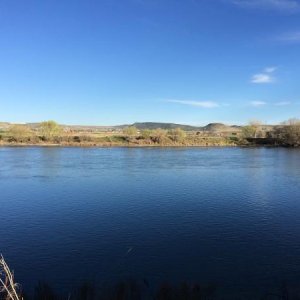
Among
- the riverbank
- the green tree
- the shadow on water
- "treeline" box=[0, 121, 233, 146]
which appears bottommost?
the shadow on water

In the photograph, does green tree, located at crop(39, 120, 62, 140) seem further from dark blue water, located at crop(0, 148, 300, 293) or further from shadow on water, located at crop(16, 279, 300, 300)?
shadow on water, located at crop(16, 279, 300, 300)

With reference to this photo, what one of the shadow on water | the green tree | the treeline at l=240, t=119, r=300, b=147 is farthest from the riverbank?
the shadow on water

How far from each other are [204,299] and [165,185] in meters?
21.3

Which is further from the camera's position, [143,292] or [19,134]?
[19,134]

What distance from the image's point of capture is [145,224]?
63.3 ft

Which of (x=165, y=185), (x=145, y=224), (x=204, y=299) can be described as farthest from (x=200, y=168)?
(x=204, y=299)

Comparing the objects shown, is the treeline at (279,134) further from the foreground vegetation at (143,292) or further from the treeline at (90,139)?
the foreground vegetation at (143,292)

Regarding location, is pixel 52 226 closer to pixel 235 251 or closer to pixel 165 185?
pixel 235 251

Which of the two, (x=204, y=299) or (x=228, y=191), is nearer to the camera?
(x=204, y=299)

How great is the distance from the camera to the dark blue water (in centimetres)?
1326

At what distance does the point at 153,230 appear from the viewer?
1825 centimetres

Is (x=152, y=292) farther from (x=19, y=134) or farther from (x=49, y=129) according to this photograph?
(x=49, y=129)

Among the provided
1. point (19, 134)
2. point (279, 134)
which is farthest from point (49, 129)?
point (279, 134)

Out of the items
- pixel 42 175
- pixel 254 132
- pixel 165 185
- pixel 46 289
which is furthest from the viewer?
pixel 254 132
